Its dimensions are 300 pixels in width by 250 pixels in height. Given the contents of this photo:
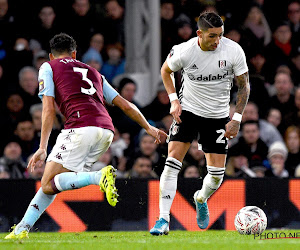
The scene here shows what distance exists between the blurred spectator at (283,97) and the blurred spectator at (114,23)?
117 inches

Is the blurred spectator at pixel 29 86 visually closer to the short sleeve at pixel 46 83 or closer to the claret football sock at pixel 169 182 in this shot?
the claret football sock at pixel 169 182

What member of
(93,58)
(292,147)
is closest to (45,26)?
(93,58)

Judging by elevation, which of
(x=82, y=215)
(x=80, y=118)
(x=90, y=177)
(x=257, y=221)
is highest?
(x=80, y=118)

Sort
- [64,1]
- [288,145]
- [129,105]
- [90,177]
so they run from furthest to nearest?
1. [64,1]
2. [288,145]
3. [129,105]
4. [90,177]

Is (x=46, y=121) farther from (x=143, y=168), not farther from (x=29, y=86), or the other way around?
(x=29, y=86)

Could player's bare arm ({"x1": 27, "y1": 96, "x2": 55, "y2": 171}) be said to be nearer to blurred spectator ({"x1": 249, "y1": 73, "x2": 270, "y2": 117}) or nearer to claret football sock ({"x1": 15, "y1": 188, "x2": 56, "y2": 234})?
claret football sock ({"x1": 15, "y1": 188, "x2": 56, "y2": 234})

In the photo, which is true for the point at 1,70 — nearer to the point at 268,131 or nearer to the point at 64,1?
the point at 64,1

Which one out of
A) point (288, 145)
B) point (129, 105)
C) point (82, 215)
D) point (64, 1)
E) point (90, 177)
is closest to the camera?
point (90, 177)

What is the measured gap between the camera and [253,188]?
943 centimetres

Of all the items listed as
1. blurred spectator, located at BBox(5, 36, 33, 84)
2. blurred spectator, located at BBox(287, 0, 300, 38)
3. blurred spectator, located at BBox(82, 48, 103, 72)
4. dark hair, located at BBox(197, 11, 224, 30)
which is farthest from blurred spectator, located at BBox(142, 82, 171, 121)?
dark hair, located at BBox(197, 11, 224, 30)

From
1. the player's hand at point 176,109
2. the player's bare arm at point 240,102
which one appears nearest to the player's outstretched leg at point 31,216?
the player's hand at point 176,109

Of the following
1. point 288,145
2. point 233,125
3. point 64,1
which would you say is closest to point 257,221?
point 233,125

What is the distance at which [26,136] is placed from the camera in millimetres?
10984

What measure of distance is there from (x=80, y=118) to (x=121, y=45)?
21.3 ft
